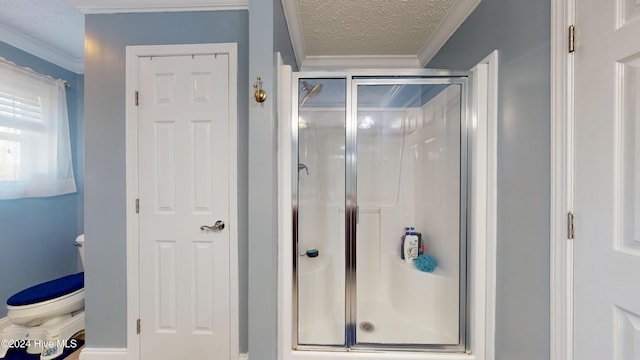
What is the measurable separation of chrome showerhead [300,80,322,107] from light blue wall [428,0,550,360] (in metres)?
1.03

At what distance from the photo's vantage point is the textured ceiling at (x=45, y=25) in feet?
5.87

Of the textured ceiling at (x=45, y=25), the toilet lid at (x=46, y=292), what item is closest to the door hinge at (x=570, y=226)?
the toilet lid at (x=46, y=292)

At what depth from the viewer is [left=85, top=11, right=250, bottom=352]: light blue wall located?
165cm

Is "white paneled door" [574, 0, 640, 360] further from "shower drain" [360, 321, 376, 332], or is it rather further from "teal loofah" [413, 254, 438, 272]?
"shower drain" [360, 321, 376, 332]

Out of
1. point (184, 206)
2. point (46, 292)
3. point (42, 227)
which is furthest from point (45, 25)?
point (46, 292)

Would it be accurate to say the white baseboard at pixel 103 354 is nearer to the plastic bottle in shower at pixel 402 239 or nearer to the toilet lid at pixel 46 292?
the toilet lid at pixel 46 292

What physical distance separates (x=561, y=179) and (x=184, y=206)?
6.54ft

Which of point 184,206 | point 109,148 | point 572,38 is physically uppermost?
point 572,38

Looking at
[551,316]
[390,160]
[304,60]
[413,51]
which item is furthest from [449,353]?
[304,60]

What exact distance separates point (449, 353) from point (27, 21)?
3915 mm

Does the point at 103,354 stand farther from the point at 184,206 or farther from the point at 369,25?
the point at 369,25

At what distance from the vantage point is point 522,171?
1.20 metres

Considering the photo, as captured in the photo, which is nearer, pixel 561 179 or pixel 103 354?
pixel 561 179

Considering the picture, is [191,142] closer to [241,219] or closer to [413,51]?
[241,219]
